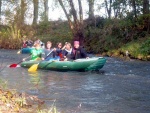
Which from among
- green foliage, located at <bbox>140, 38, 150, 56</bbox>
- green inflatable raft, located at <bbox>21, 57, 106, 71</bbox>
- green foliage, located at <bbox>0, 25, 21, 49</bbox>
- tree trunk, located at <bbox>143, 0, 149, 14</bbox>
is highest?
tree trunk, located at <bbox>143, 0, 149, 14</bbox>

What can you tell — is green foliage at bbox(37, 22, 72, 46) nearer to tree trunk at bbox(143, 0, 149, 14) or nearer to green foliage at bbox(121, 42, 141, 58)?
tree trunk at bbox(143, 0, 149, 14)

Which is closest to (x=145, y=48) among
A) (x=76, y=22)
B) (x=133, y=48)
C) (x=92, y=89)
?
(x=133, y=48)

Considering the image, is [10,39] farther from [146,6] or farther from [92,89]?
[92,89]

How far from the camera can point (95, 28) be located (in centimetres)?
2806

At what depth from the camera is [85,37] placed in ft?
89.7

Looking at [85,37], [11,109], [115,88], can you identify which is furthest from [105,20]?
[11,109]

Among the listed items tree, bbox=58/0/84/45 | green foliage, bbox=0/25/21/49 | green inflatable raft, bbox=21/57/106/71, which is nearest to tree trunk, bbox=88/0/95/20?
tree, bbox=58/0/84/45

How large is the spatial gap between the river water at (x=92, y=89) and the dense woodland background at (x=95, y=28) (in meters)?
6.79

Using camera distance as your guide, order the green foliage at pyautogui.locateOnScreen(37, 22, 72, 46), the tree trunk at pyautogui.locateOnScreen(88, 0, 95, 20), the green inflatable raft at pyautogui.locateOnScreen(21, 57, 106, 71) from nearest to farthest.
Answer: the green inflatable raft at pyautogui.locateOnScreen(21, 57, 106, 71), the green foliage at pyautogui.locateOnScreen(37, 22, 72, 46), the tree trunk at pyautogui.locateOnScreen(88, 0, 95, 20)

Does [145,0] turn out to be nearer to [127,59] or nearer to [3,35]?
[127,59]

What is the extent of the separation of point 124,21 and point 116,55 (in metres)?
3.65

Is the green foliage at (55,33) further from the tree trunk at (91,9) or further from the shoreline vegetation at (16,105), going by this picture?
the shoreline vegetation at (16,105)

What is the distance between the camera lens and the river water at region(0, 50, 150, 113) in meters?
8.49

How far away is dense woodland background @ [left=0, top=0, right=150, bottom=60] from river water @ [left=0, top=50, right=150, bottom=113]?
679 centimetres
